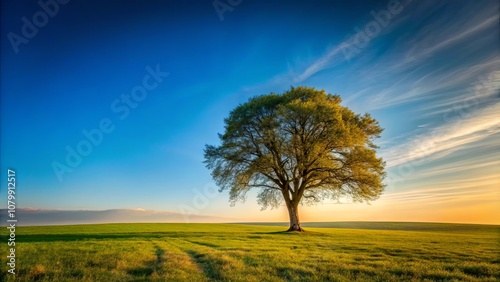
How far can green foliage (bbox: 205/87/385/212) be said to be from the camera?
118 ft

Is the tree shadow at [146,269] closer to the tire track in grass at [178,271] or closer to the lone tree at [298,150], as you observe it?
the tire track in grass at [178,271]

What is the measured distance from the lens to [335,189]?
128ft

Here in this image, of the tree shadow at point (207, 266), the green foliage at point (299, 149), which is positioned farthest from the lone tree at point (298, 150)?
the tree shadow at point (207, 266)

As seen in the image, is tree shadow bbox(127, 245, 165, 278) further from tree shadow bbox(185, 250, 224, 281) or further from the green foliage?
the green foliage

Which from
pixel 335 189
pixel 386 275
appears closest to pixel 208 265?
pixel 386 275

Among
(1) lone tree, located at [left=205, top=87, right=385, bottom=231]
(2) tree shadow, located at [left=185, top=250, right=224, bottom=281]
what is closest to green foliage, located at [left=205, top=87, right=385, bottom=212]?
(1) lone tree, located at [left=205, top=87, right=385, bottom=231]

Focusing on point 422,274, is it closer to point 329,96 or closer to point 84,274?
point 84,274

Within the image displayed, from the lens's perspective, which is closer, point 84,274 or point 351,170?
point 84,274

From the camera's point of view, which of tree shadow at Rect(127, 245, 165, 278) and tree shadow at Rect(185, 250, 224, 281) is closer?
tree shadow at Rect(185, 250, 224, 281)

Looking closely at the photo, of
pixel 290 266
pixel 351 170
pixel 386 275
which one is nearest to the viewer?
pixel 386 275

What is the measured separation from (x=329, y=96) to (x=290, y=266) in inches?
1175

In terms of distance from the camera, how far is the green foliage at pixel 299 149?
35.8 metres

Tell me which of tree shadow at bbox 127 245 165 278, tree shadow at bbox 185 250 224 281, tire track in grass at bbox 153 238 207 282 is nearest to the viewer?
tire track in grass at bbox 153 238 207 282

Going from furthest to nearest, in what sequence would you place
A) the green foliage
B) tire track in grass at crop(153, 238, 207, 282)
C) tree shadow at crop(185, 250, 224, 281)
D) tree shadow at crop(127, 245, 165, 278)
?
the green foliage
tree shadow at crop(127, 245, 165, 278)
tree shadow at crop(185, 250, 224, 281)
tire track in grass at crop(153, 238, 207, 282)
